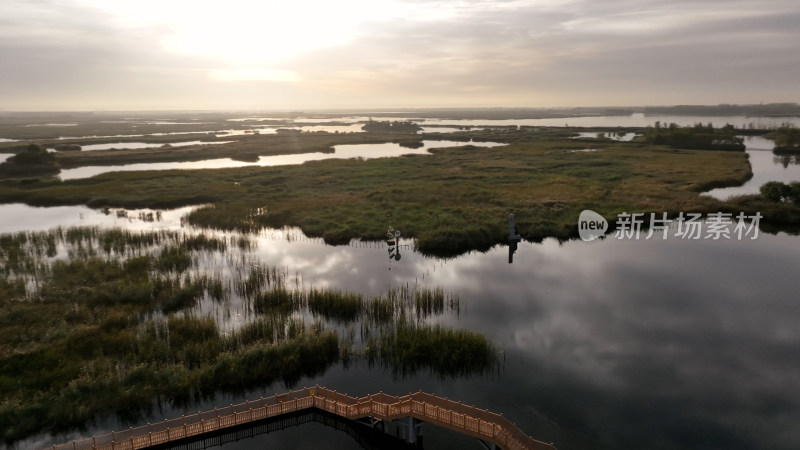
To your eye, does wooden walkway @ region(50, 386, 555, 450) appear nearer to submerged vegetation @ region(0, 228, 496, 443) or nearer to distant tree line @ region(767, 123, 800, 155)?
submerged vegetation @ region(0, 228, 496, 443)

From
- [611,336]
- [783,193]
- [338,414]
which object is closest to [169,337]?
[338,414]

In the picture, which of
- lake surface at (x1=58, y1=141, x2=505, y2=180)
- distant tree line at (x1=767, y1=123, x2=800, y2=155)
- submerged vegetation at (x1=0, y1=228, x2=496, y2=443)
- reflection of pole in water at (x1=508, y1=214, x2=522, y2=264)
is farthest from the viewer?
distant tree line at (x1=767, y1=123, x2=800, y2=155)

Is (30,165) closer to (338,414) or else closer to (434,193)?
(434,193)

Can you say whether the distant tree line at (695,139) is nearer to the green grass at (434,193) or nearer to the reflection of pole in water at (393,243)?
the green grass at (434,193)

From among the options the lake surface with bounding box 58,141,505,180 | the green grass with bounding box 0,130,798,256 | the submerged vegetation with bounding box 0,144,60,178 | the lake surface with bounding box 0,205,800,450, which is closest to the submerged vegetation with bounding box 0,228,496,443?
the lake surface with bounding box 0,205,800,450

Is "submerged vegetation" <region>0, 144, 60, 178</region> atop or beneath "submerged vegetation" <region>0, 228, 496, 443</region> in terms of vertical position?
atop

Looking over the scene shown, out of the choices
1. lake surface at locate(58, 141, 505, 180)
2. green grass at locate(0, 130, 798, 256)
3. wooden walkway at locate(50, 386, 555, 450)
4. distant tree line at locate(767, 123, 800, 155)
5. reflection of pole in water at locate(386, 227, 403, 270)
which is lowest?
wooden walkway at locate(50, 386, 555, 450)

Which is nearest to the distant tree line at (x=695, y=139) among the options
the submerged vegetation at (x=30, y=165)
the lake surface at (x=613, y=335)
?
the lake surface at (x=613, y=335)

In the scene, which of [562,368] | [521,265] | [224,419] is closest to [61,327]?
[224,419]
